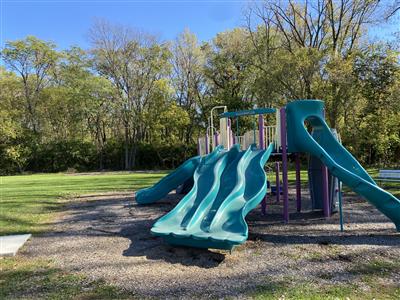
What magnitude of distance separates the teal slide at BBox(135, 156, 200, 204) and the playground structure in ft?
0.10

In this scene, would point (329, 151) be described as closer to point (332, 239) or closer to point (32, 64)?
point (332, 239)

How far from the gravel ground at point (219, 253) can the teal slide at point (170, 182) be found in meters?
1.61

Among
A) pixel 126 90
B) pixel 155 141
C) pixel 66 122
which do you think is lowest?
pixel 155 141

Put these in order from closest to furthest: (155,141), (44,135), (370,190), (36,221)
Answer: (370,190) < (36,221) < (155,141) < (44,135)

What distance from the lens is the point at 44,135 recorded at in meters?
44.3

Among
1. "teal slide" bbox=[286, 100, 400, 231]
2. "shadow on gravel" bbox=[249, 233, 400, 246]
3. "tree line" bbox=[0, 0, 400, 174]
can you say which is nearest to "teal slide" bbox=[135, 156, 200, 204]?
"teal slide" bbox=[286, 100, 400, 231]

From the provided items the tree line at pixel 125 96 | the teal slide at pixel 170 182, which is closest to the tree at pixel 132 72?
the tree line at pixel 125 96

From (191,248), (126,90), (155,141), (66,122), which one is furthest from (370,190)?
(66,122)

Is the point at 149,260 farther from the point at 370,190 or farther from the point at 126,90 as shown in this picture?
the point at 126,90

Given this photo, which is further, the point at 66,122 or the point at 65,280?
the point at 66,122

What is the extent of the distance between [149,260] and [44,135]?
4288cm

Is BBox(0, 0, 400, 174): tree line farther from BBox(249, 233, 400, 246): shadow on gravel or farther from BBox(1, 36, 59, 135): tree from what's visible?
BBox(249, 233, 400, 246): shadow on gravel

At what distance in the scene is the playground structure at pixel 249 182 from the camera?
20.1ft

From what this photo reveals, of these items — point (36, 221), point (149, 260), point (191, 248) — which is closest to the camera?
point (149, 260)
